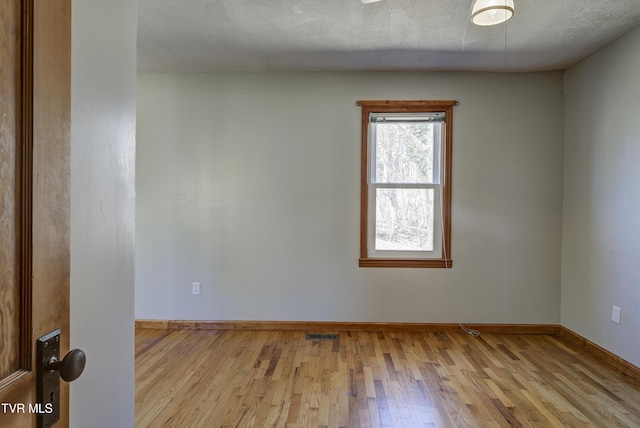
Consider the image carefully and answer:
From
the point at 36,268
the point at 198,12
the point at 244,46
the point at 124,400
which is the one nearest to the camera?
the point at 36,268

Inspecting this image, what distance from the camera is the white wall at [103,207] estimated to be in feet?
2.65

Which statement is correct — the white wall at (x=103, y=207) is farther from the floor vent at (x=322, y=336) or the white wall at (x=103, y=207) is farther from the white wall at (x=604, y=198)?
the white wall at (x=604, y=198)

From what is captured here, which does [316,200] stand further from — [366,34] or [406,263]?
[366,34]

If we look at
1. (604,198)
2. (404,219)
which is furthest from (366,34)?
(604,198)

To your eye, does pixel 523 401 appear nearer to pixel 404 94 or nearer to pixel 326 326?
pixel 326 326

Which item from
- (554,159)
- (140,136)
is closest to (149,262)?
(140,136)

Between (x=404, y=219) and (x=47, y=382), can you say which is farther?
(x=404, y=219)

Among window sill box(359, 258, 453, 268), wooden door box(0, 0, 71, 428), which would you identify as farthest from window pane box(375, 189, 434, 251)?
wooden door box(0, 0, 71, 428)

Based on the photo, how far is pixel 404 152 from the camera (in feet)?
11.4

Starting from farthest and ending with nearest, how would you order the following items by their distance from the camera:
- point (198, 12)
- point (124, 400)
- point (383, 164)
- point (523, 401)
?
point (383, 164) → point (198, 12) → point (523, 401) → point (124, 400)

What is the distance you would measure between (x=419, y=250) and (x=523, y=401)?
1.55 m

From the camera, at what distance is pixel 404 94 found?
3395mm

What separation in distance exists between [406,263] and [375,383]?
132cm

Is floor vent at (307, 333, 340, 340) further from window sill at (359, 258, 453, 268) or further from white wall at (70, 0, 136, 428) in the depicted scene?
white wall at (70, 0, 136, 428)
